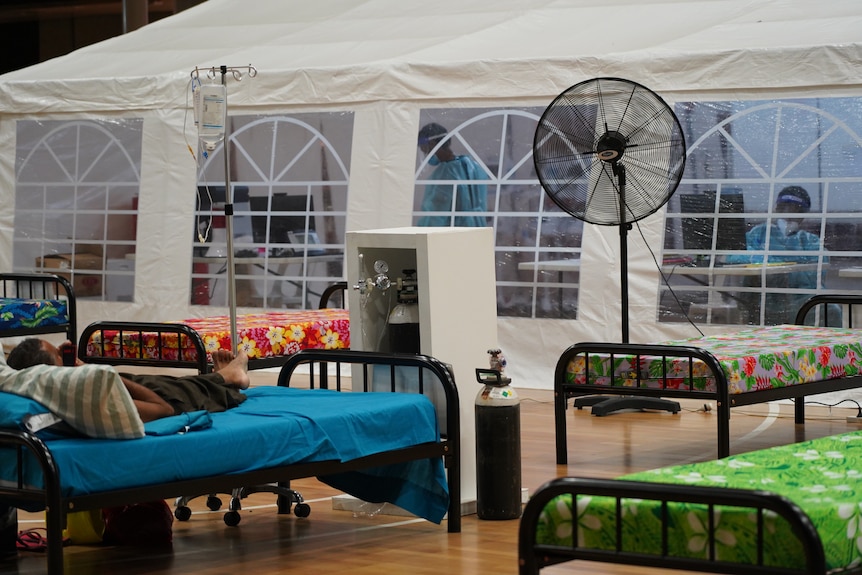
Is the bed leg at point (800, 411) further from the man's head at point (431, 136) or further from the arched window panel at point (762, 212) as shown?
the man's head at point (431, 136)

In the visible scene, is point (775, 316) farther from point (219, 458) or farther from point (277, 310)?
point (219, 458)

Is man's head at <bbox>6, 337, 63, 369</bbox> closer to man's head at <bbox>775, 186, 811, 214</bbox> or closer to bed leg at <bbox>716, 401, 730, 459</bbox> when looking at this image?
bed leg at <bbox>716, 401, 730, 459</bbox>

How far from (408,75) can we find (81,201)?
337cm

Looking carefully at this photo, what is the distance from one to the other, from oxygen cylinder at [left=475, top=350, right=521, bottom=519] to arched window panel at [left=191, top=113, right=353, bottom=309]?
4.71m

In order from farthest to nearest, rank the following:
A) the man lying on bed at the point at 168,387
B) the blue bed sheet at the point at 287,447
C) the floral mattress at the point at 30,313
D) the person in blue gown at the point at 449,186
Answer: the person in blue gown at the point at 449,186
the floral mattress at the point at 30,313
the man lying on bed at the point at 168,387
the blue bed sheet at the point at 287,447

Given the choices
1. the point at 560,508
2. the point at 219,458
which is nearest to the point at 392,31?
the point at 219,458

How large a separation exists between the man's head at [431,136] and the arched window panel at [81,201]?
2.54m

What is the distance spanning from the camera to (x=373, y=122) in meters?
9.80

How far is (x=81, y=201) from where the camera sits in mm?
11391

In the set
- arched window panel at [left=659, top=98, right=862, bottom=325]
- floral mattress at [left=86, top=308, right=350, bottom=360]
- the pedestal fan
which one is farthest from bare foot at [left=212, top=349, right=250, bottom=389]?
arched window panel at [left=659, top=98, right=862, bottom=325]

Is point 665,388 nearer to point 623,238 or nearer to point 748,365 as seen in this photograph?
point 748,365

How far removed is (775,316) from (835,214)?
2.35ft

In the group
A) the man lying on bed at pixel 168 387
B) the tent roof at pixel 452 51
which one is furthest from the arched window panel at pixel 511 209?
the man lying on bed at pixel 168 387

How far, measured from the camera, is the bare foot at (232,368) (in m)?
5.34
